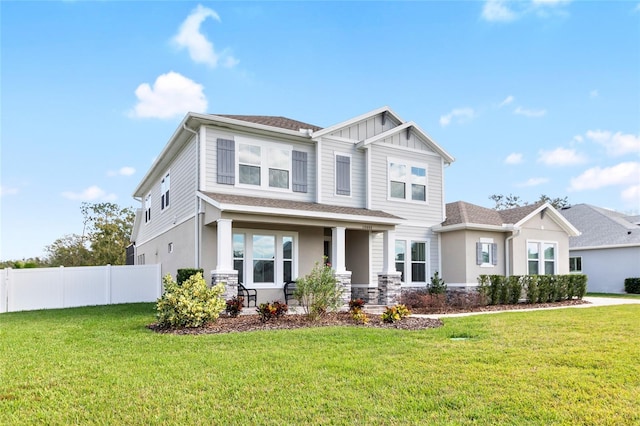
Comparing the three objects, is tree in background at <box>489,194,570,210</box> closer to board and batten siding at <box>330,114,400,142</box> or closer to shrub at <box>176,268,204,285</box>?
board and batten siding at <box>330,114,400,142</box>

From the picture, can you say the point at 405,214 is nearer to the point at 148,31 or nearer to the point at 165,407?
the point at 148,31

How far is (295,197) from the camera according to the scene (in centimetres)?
1473

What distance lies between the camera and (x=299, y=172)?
587 inches

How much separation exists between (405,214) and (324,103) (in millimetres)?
5378

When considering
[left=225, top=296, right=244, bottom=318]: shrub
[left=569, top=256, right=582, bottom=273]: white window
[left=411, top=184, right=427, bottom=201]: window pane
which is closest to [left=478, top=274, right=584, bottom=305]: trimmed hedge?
[left=411, top=184, right=427, bottom=201]: window pane

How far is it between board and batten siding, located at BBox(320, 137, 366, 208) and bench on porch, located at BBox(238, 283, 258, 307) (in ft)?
12.3

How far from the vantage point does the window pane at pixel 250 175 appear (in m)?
14.0

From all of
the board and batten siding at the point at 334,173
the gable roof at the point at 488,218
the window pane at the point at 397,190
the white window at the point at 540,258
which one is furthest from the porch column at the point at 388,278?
the white window at the point at 540,258

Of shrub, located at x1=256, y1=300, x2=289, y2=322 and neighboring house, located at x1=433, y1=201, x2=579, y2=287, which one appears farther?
neighboring house, located at x1=433, y1=201, x2=579, y2=287

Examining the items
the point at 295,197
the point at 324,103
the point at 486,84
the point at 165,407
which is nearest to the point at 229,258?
the point at 295,197

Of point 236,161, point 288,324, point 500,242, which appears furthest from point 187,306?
point 500,242

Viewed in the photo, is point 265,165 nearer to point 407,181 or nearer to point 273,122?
point 273,122

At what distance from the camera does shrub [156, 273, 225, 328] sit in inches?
364

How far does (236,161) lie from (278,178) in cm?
150
